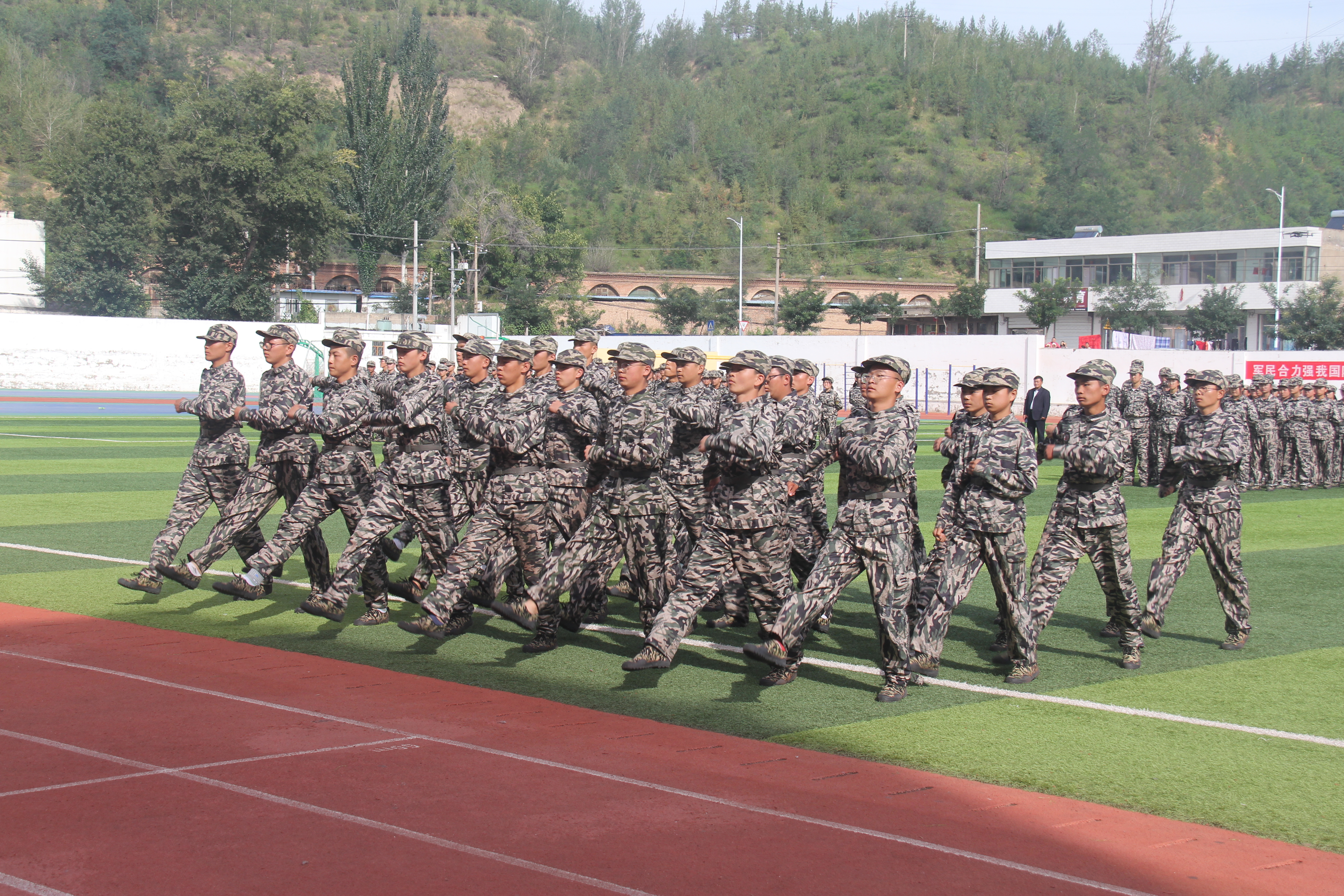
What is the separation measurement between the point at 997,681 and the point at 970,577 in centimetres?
75

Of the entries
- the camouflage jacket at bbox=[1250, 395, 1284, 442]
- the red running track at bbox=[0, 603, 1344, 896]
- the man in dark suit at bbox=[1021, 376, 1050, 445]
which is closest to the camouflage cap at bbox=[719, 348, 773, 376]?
the red running track at bbox=[0, 603, 1344, 896]

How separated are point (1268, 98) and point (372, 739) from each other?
19609 centimetres

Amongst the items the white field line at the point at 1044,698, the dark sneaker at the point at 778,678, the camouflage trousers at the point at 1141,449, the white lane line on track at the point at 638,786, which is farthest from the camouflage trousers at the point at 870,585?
the camouflage trousers at the point at 1141,449

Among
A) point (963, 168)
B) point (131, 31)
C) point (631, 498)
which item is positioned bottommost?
point (631, 498)

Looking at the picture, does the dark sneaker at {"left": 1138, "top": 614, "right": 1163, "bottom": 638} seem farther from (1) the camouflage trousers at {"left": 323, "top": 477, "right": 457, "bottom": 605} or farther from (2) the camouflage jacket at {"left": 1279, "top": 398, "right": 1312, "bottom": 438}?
(2) the camouflage jacket at {"left": 1279, "top": 398, "right": 1312, "bottom": 438}

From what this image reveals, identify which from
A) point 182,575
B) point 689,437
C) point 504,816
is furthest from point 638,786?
point 182,575

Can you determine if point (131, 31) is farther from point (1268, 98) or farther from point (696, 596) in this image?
point (1268, 98)

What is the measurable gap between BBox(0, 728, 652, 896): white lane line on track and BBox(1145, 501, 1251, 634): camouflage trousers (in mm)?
5796

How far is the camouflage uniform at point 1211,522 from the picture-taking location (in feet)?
28.3

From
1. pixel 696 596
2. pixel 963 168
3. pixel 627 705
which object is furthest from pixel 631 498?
pixel 963 168

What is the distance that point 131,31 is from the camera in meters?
127

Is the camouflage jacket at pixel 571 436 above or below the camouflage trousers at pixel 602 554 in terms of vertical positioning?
above

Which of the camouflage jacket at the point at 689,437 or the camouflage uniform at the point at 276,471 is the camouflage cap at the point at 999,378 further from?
the camouflage uniform at the point at 276,471

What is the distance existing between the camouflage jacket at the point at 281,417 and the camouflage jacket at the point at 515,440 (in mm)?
Answer: 1870
